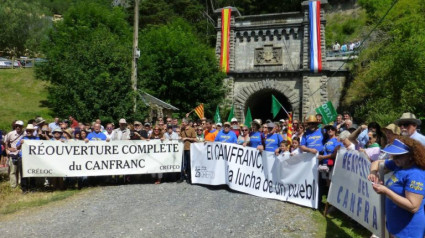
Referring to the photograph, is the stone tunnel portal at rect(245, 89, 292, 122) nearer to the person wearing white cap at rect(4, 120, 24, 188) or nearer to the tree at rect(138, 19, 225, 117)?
the tree at rect(138, 19, 225, 117)

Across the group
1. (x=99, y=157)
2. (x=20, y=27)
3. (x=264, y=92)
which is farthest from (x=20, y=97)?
(x=99, y=157)

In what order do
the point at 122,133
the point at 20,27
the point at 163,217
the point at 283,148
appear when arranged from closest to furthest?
1. the point at 163,217
2. the point at 283,148
3. the point at 122,133
4. the point at 20,27

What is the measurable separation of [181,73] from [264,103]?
389 inches

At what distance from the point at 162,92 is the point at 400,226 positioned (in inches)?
923

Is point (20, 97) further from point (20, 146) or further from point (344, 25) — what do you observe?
point (344, 25)

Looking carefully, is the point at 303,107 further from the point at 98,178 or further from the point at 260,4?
the point at 260,4

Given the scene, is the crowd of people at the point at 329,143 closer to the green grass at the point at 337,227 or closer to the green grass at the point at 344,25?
the green grass at the point at 337,227

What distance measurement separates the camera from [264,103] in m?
32.8

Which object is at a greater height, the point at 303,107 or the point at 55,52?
the point at 55,52

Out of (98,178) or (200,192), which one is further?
(98,178)

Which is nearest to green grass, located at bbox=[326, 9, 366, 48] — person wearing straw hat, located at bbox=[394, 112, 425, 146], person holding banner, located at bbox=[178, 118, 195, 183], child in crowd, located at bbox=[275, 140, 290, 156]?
person holding banner, located at bbox=[178, 118, 195, 183]

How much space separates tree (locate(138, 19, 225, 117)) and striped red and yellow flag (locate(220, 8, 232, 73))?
47.9 inches

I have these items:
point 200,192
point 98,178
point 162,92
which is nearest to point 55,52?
point 162,92

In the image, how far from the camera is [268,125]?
31.5ft
